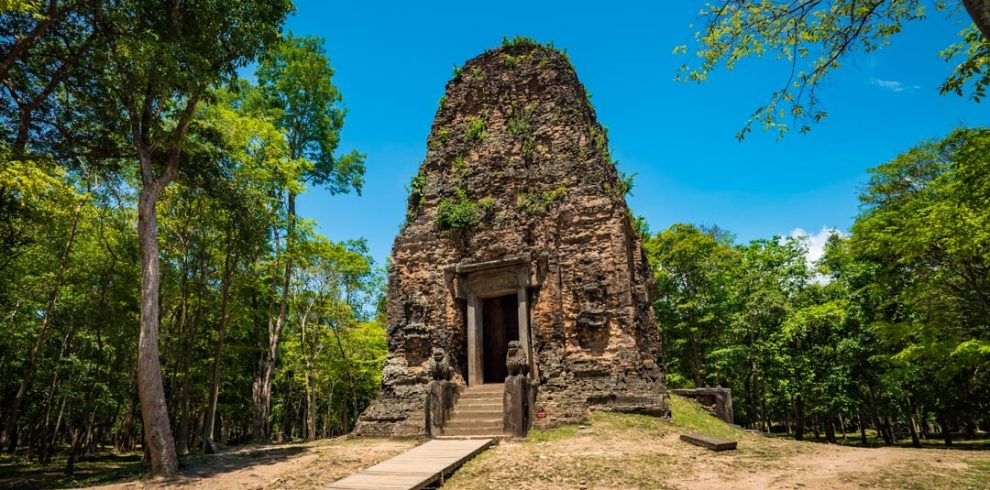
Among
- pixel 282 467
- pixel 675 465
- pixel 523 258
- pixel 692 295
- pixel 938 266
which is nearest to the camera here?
pixel 675 465

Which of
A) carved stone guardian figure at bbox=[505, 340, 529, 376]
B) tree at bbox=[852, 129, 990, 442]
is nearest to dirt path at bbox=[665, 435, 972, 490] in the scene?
carved stone guardian figure at bbox=[505, 340, 529, 376]

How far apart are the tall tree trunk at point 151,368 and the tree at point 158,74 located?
2 centimetres

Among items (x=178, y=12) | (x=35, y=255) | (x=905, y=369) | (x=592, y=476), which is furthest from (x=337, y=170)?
(x=905, y=369)

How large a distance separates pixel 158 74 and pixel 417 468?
9.48 metres

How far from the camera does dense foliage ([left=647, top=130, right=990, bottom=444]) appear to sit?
527 inches

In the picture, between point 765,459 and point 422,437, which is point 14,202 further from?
point 765,459

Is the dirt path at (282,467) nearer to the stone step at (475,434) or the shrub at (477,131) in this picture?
the stone step at (475,434)

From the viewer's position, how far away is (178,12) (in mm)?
11000

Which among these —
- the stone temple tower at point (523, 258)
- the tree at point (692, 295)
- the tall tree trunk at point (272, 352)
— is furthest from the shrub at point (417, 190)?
the tree at point (692, 295)

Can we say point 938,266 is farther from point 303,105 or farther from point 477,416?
point 303,105

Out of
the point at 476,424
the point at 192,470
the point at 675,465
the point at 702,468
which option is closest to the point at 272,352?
the point at 192,470

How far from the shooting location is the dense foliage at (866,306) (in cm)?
1338

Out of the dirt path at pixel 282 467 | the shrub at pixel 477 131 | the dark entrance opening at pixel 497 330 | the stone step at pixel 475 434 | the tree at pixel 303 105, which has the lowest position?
the dirt path at pixel 282 467

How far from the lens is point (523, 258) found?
1426cm
